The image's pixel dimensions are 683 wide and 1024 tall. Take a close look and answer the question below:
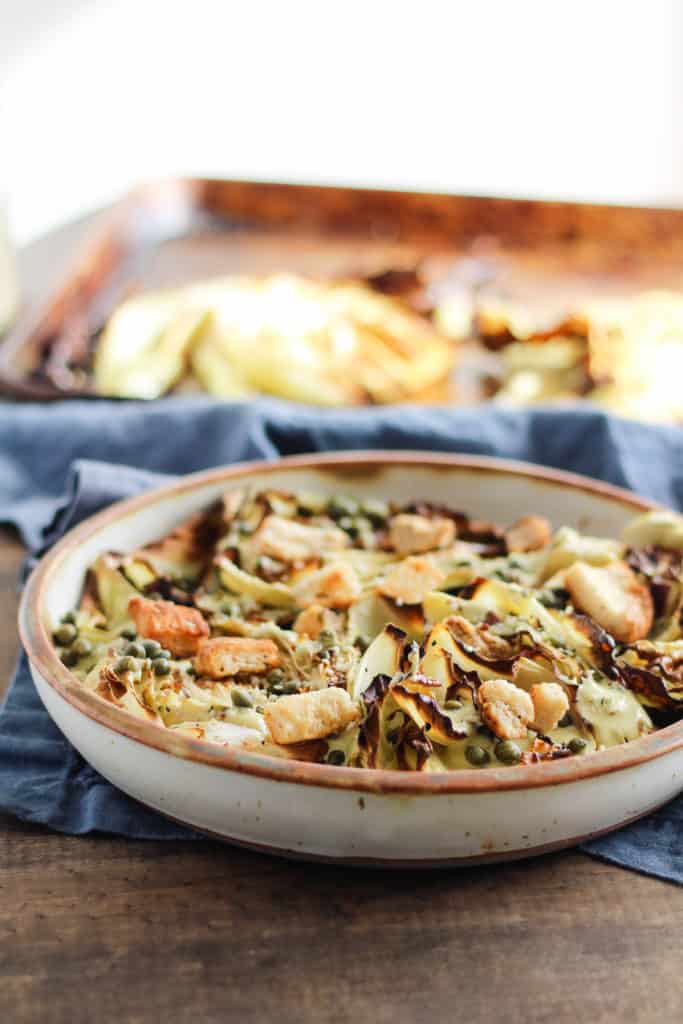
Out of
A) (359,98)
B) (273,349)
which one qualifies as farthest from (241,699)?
(359,98)

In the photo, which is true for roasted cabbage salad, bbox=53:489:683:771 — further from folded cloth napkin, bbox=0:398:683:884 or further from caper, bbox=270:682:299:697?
folded cloth napkin, bbox=0:398:683:884

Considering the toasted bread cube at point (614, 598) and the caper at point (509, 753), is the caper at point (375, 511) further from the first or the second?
the caper at point (509, 753)

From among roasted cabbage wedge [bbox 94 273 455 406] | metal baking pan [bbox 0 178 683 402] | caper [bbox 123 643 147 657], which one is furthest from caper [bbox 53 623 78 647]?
metal baking pan [bbox 0 178 683 402]

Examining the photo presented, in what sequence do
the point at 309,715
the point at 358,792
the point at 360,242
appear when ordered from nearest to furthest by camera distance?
1. the point at 358,792
2. the point at 309,715
3. the point at 360,242

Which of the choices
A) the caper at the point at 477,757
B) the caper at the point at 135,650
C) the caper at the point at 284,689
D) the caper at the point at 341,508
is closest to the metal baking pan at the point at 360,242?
the caper at the point at 341,508

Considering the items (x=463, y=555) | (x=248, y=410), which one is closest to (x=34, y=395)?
(x=248, y=410)

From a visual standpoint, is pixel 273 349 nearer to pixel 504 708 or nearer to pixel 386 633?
pixel 386 633

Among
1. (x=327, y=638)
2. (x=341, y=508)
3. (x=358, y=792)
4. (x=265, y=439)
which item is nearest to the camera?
(x=358, y=792)
